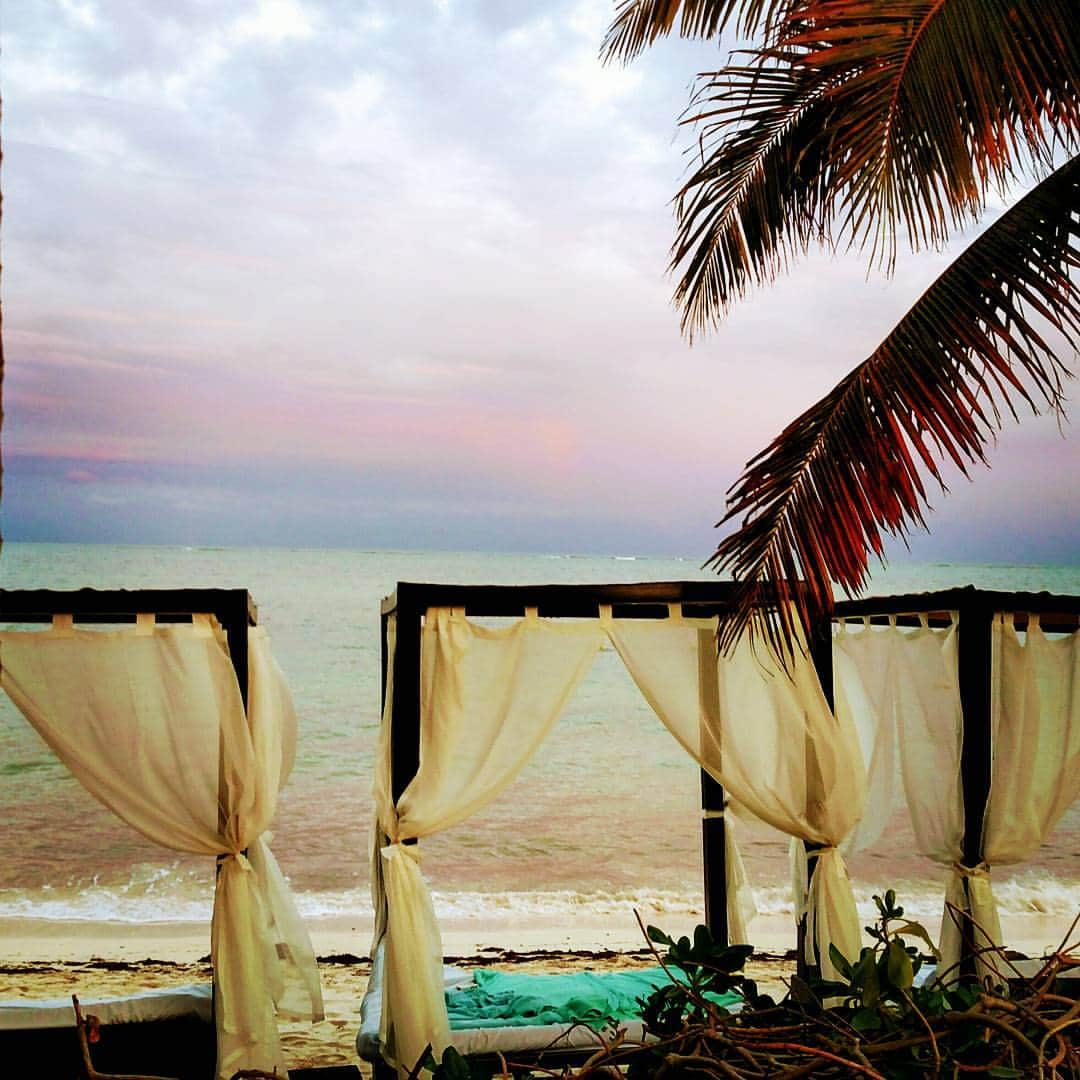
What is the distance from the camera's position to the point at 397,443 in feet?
70.9

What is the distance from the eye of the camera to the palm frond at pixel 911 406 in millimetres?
3184

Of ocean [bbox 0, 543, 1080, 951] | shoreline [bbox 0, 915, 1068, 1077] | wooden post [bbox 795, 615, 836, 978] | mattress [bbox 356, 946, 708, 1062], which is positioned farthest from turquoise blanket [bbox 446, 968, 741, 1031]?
ocean [bbox 0, 543, 1080, 951]

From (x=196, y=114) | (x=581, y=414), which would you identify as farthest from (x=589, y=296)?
(x=196, y=114)

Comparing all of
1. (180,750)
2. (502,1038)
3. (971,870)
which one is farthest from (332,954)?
(971,870)

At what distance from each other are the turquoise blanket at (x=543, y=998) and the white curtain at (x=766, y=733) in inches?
26.0

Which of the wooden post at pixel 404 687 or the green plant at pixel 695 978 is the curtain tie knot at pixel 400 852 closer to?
the wooden post at pixel 404 687

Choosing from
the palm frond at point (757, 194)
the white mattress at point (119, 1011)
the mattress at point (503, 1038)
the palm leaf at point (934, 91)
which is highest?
the palm frond at point (757, 194)

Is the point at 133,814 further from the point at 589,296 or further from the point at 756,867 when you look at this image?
the point at 589,296

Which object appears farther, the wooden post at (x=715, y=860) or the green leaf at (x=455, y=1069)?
the wooden post at (x=715, y=860)

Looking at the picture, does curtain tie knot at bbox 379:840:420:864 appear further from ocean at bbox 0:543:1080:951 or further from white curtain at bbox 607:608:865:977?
ocean at bbox 0:543:1080:951

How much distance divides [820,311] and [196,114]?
1044 centimetres

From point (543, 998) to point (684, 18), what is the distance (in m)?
4.35

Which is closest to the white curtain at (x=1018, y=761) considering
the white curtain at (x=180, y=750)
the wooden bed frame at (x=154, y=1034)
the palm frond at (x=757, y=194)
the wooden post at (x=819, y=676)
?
the wooden post at (x=819, y=676)

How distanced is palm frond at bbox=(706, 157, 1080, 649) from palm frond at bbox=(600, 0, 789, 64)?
1.99 m
